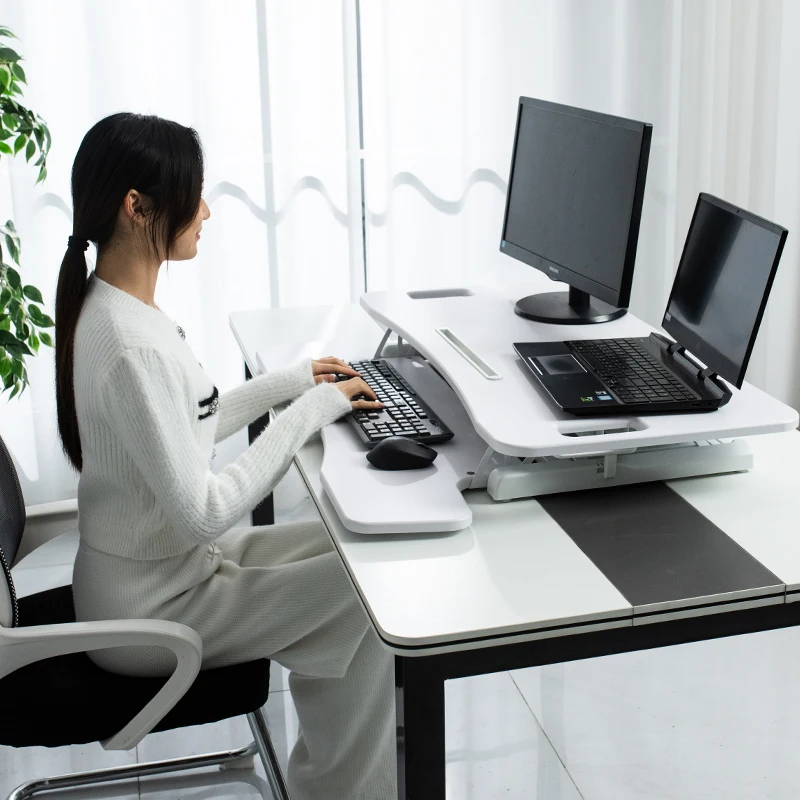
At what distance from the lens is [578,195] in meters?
1.94

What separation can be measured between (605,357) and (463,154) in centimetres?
151

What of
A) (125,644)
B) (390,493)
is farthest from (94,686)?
(390,493)

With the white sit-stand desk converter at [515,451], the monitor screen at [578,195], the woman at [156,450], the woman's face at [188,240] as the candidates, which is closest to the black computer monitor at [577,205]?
the monitor screen at [578,195]

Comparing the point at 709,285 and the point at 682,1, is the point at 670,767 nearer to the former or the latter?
the point at 709,285

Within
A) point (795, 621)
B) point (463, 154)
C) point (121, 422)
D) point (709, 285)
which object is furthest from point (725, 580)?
point (463, 154)

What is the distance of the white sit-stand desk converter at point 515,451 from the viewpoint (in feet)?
4.69

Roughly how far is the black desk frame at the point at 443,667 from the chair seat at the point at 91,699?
335mm

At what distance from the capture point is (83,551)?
1.52m

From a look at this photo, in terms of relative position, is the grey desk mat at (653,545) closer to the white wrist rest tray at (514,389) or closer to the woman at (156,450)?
the white wrist rest tray at (514,389)

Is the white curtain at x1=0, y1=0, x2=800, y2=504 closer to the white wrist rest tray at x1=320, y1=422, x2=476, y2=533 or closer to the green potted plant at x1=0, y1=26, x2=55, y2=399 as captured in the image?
the green potted plant at x1=0, y1=26, x2=55, y2=399

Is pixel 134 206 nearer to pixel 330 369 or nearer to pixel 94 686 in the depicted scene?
pixel 330 369

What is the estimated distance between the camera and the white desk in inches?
46.8

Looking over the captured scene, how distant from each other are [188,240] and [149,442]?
1.12 ft

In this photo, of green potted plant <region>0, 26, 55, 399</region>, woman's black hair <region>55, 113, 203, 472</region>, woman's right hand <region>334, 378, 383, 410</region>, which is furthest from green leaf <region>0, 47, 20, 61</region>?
woman's right hand <region>334, 378, 383, 410</region>
